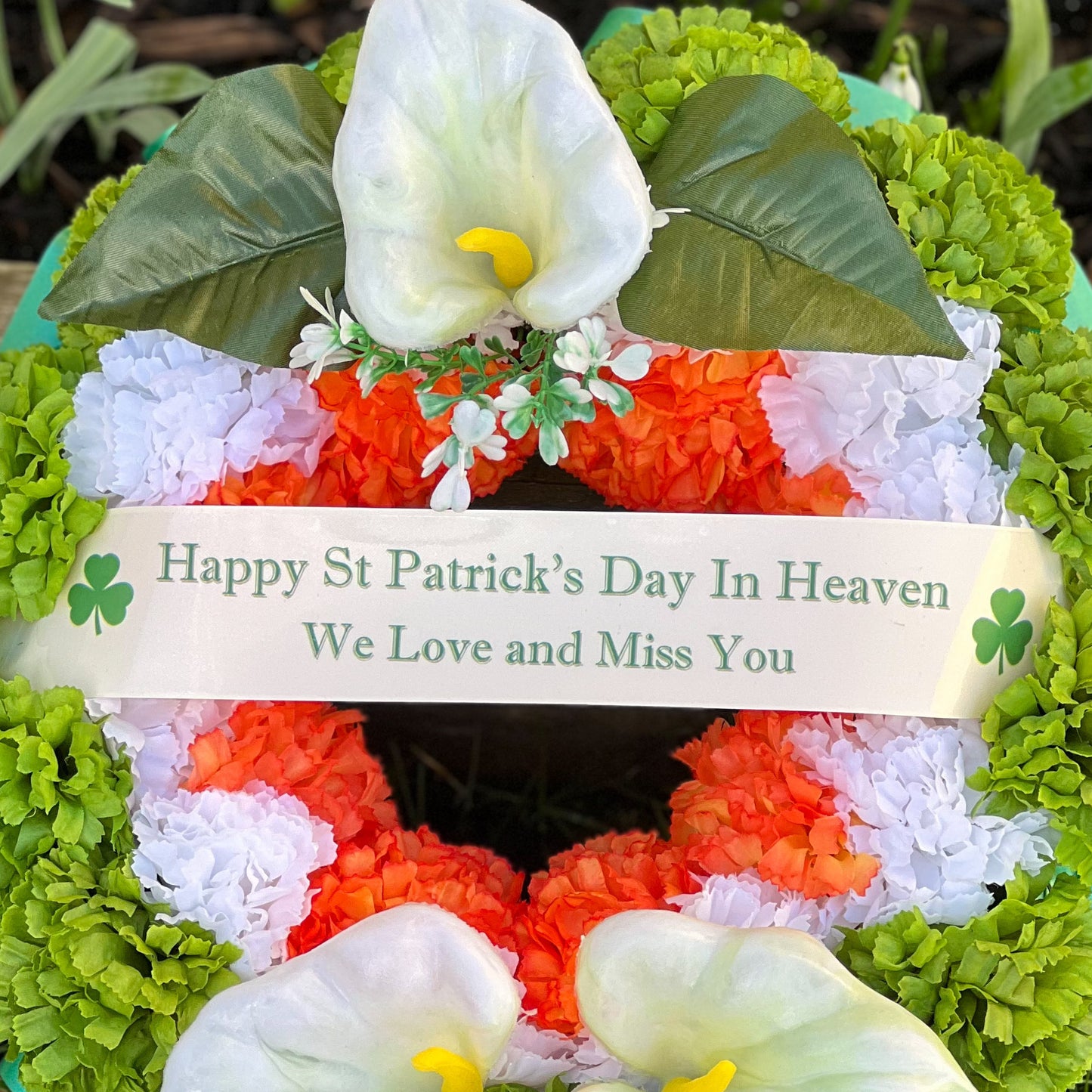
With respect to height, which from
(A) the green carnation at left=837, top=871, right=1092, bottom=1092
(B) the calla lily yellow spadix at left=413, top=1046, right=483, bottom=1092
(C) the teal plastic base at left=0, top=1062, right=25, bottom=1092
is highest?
(B) the calla lily yellow spadix at left=413, top=1046, right=483, bottom=1092

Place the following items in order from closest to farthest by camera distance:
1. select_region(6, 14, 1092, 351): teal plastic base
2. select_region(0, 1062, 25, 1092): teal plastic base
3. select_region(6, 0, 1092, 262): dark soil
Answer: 1. select_region(0, 1062, 25, 1092): teal plastic base
2. select_region(6, 14, 1092, 351): teal plastic base
3. select_region(6, 0, 1092, 262): dark soil

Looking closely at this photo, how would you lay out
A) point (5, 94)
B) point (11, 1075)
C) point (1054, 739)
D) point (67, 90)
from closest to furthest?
point (1054, 739) → point (11, 1075) → point (67, 90) → point (5, 94)

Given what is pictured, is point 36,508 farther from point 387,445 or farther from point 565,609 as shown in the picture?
point 565,609

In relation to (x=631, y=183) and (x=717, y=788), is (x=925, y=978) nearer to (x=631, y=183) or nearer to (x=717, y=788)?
(x=717, y=788)

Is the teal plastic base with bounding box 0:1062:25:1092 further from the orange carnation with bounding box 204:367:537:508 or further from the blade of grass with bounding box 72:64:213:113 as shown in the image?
the blade of grass with bounding box 72:64:213:113

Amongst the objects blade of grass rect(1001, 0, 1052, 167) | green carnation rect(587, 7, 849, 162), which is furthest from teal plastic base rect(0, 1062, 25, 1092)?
blade of grass rect(1001, 0, 1052, 167)

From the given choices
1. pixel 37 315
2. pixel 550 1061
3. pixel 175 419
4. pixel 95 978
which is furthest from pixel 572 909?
pixel 37 315
